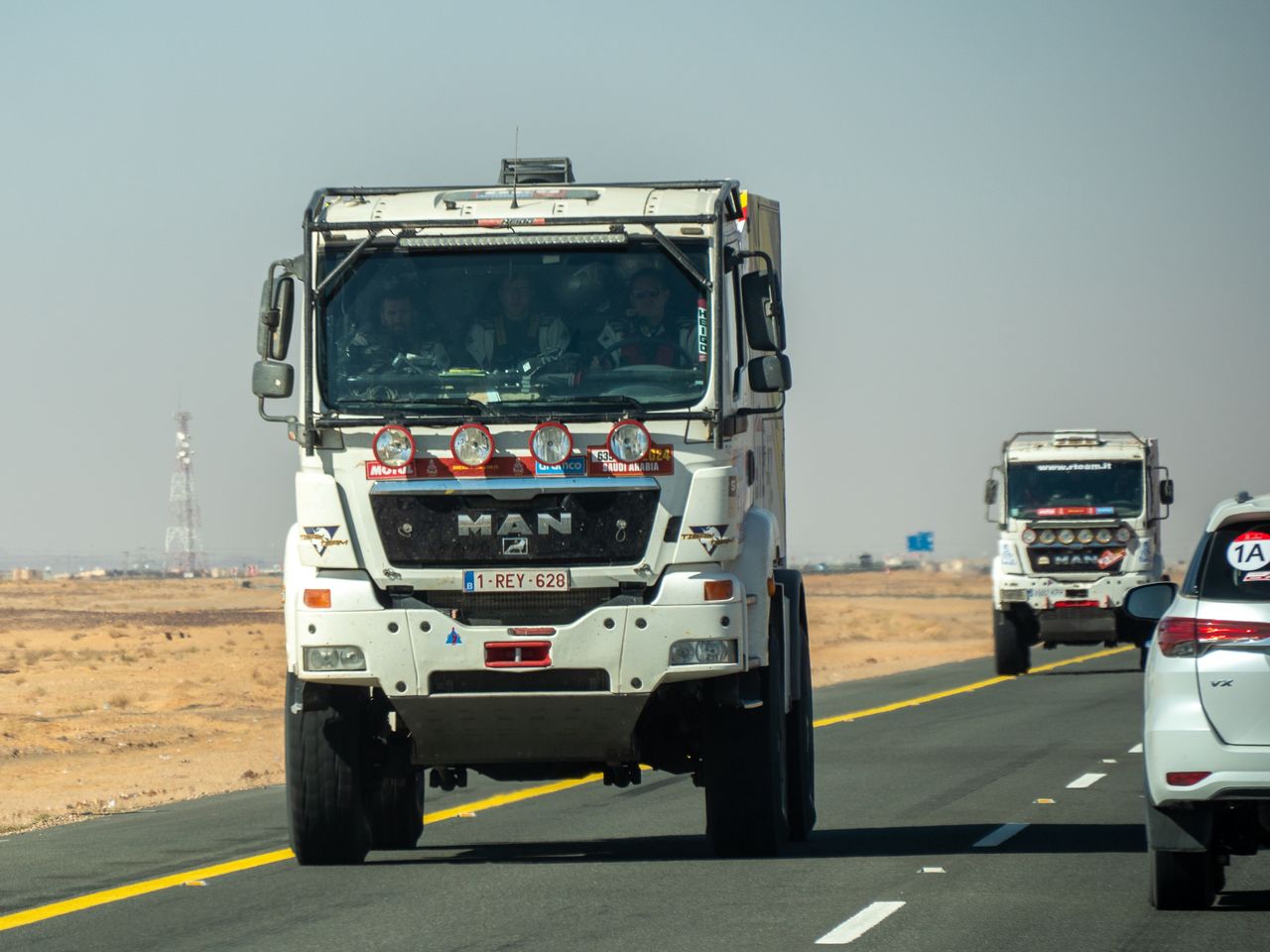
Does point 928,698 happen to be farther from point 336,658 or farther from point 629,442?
point 336,658

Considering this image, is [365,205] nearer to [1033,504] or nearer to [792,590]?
[792,590]

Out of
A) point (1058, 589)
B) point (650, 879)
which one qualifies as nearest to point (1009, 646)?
point (1058, 589)

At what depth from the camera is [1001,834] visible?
1313cm

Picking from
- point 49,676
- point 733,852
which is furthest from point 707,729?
point 49,676

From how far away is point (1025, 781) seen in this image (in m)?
16.6

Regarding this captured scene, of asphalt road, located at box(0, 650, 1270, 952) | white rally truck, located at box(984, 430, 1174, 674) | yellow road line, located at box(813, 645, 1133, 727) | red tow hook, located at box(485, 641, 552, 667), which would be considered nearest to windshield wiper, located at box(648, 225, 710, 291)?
red tow hook, located at box(485, 641, 552, 667)

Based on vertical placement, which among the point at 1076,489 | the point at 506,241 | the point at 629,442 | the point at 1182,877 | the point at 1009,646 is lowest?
the point at 1009,646

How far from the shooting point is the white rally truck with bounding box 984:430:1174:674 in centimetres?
3169

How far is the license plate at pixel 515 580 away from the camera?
10.8m

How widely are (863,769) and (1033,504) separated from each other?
14819mm

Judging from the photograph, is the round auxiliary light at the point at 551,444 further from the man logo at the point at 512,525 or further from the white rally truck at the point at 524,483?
the man logo at the point at 512,525

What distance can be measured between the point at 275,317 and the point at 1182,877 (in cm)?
521

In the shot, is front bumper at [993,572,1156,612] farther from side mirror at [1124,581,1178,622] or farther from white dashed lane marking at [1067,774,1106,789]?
side mirror at [1124,581,1178,622]

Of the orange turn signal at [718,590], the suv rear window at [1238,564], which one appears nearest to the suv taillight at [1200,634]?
the suv rear window at [1238,564]
